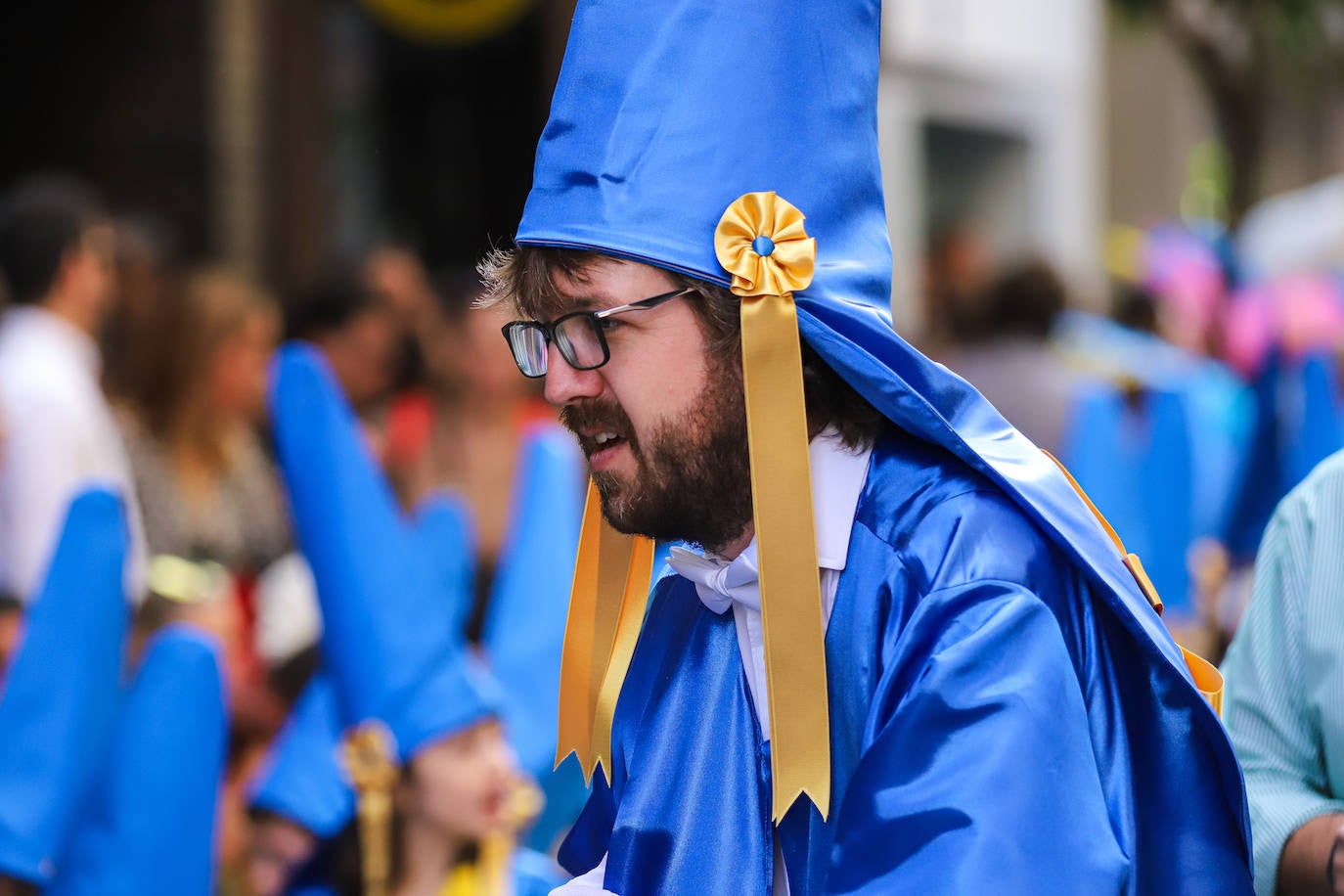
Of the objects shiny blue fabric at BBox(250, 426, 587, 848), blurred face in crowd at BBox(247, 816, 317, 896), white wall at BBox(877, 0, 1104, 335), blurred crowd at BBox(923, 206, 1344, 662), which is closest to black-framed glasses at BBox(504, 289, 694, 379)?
shiny blue fabric at BBox(250, 426, 587, 848)

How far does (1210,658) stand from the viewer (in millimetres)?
4242

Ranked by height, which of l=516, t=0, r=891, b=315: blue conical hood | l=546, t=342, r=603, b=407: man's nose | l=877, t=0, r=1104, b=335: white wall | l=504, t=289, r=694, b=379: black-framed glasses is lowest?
l=546, t=342, r=603, b=407: man's nose

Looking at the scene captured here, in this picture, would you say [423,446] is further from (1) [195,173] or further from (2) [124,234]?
(1) [195,173]

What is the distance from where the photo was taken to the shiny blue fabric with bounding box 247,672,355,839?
329cm

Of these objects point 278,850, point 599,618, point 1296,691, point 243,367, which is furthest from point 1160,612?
point 243,367

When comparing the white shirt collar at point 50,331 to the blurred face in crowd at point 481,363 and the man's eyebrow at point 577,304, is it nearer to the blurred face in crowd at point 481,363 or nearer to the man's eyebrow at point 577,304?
the blurred face in crowd at point 481,363

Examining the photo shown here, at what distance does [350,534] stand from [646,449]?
1465 mm

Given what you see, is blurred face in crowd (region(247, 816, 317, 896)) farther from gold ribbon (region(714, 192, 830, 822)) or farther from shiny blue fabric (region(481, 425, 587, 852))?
gold ribbon (region(714, 192, 830, 822))

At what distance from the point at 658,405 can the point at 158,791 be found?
151 centimetres

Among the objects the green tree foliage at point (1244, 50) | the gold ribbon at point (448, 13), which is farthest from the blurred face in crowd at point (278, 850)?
the green tree foliage at point (1244, 50)

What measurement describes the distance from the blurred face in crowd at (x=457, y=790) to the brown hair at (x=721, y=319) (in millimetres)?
1592

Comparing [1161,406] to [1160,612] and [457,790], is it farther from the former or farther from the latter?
[1160,612]

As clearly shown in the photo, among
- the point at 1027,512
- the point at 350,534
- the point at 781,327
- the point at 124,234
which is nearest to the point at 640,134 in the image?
the point at 781,327

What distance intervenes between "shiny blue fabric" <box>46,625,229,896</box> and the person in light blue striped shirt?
162 cm
